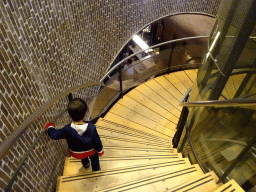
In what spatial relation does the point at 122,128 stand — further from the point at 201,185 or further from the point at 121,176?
the point at 201,185

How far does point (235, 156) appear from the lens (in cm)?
209

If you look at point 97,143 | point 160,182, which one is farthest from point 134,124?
point 97,143

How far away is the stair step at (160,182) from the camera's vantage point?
7.67 feet

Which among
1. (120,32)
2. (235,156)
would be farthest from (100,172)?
(120,32)

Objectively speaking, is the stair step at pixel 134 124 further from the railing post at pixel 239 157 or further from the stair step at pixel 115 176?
the railing post at pixel 239 157

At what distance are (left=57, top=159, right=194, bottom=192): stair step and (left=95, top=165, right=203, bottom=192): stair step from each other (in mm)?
36

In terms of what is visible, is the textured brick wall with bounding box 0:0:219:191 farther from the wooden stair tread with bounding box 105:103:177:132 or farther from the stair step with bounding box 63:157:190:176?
the wooden stair tread with bounding box 105:103:177:132

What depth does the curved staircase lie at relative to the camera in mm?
2395

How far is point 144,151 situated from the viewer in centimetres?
342

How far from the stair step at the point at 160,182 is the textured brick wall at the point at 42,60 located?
3.47 ft

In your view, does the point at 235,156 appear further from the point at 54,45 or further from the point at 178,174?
the point at 54,45

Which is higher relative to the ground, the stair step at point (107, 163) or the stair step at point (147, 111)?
the stair step at point (147, 111)

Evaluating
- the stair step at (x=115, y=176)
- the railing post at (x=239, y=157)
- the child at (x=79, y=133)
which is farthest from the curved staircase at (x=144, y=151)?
the child at (x=79, y=133)

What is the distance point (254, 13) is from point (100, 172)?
276cm
